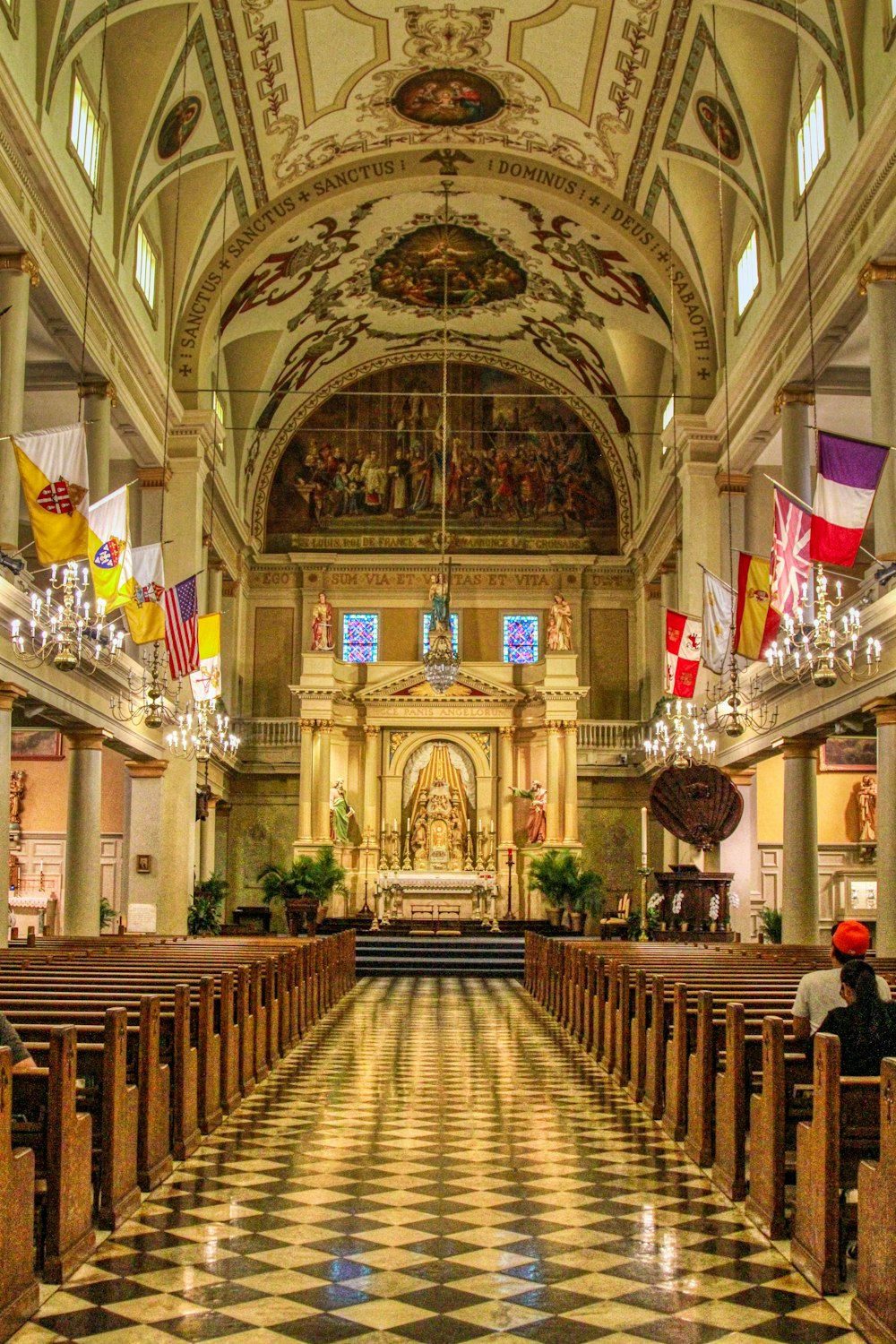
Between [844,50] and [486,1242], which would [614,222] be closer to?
[844,50]

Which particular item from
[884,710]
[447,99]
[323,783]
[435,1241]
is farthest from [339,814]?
→ [435,1241]

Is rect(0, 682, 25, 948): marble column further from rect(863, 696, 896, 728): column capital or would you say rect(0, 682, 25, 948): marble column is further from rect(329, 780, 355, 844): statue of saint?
rect(329, 780, 355, 844): statue of saint

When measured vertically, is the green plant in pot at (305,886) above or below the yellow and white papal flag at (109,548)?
below

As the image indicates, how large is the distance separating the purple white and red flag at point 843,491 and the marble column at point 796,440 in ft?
23.1

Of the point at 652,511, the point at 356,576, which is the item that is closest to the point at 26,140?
the point at 652,511

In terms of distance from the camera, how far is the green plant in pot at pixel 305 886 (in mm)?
27922

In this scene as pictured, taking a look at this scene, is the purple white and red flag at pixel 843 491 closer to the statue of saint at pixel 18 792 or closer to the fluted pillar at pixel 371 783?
the statue of saint at pixel 18 792

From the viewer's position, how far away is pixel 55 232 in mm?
18062

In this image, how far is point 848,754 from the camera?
96.4 feet

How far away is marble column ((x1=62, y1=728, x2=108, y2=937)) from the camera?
2100 cm

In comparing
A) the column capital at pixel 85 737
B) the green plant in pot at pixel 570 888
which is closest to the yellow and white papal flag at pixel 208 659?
the column capital at pixel 85 737

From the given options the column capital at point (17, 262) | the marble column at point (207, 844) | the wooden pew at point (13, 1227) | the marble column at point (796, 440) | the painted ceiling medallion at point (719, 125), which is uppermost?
the painted ceiling medallion at point (719, 125)

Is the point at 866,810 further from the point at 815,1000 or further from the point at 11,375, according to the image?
the point at 815,1000

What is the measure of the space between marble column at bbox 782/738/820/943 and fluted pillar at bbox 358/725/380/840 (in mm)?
14236
